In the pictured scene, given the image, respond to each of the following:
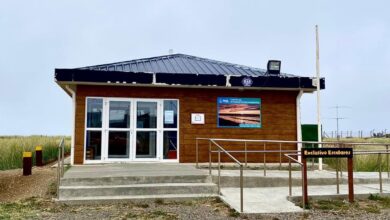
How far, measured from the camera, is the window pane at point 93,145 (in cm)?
1054

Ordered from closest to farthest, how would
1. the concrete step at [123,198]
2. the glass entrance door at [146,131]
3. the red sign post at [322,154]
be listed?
the red sign post at [322,154]
the concrete step at [123,198]
the glass entrance door at [146,131]

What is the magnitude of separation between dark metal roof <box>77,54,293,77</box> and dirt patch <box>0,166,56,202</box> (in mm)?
3418

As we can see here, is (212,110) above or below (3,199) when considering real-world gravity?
above

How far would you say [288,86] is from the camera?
36.3 feet

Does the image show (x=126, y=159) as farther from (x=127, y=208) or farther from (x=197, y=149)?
(x=127, y=208)

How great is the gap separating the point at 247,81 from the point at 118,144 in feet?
13.4

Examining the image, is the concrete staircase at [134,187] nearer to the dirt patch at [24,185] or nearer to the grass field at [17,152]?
the dirt patch at [24,185]

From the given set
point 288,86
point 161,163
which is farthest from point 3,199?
point 288,86

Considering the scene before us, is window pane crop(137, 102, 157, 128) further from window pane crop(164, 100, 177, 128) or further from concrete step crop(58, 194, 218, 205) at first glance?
concrete step crop(58, 194, 218, 205)

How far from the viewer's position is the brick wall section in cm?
1063

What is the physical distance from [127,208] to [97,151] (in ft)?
13.3

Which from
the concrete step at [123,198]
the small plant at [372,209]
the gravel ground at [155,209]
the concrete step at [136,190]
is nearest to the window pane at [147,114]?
the concrete step at [136,190]

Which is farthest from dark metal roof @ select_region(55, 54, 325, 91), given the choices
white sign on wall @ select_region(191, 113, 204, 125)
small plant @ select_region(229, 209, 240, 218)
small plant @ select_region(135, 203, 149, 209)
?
small plant @ select_region(229, 209, 240, 218)

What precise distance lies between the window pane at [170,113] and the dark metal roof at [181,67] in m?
0.97
